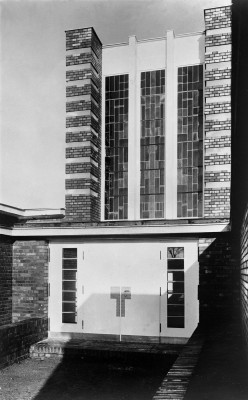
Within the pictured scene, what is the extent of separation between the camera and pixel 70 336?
1100 centimetres

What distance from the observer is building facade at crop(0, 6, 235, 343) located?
10.4m

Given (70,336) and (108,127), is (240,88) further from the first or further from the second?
(108,127)

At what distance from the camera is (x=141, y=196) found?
12773mm

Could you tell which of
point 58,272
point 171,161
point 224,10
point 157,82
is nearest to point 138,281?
point 58,272

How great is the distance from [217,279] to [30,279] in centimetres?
504

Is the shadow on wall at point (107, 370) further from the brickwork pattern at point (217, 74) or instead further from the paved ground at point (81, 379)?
the brickwork pattern at point (217, 74)

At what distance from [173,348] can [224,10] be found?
370 inches

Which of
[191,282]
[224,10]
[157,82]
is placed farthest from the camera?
[157,82]

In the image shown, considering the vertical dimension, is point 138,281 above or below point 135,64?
below

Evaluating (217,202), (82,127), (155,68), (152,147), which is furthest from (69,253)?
(155,68)

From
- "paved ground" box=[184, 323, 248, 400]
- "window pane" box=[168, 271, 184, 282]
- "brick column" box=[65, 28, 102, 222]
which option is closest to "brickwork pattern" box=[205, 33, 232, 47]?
"brick column" box=[65, 28, 102, 222]

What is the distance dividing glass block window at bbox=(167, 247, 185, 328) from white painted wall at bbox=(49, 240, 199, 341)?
11 cm

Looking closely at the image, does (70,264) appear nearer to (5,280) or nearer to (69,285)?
(69,285)

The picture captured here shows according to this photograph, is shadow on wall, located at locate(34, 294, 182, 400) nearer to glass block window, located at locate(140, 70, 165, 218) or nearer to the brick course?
glass block window, located at locate(140, 70, 165, 218)
